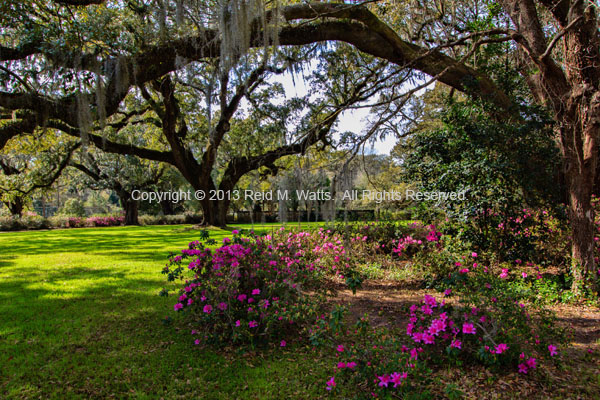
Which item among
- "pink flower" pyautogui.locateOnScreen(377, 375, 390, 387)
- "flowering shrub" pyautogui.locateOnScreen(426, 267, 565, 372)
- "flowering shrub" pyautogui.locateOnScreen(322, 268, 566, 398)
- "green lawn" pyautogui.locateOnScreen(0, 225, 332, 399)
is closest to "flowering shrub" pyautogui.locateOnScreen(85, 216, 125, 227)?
"green lawn" pyautogui.locateOnScreen(0, 225, 332, 399)

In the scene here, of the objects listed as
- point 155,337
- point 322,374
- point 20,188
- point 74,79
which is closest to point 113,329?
point 155,337

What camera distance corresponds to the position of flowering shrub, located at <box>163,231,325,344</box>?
2.95m

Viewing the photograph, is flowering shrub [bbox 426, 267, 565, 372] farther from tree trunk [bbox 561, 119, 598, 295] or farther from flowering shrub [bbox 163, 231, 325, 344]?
tree trunk [bbox 561, 119, 598, 295]

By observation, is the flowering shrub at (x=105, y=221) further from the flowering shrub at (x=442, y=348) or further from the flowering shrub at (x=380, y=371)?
the flowering shrub at (x=380, y=371)

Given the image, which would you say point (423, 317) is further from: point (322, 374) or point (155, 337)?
point (155, 337)

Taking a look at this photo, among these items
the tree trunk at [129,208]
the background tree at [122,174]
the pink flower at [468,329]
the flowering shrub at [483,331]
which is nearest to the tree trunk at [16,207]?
the background tree at [122,174]

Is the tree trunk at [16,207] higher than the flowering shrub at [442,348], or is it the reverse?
the tree trunk at [16,207]

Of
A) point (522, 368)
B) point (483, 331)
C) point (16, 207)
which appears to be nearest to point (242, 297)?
point (483, 331)

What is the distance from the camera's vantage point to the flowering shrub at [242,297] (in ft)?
9.69

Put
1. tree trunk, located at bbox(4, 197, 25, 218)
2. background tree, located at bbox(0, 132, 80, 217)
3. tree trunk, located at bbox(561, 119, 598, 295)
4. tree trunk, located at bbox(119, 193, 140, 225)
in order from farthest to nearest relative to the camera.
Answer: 1. tree trunk, located at bbox(119, 193, 140, 225)
2. tree trunk, located at bbox(4, 197, 25, 218)
3. background tree, located at bbox(0, 132, 80, 217)
4. tree trunk, located at bbox(561, 119, 598, 295)

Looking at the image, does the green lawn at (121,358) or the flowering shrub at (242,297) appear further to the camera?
Result: the flowering shrub at (242,297)

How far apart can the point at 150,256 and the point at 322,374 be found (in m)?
6.51

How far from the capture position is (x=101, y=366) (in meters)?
2.60

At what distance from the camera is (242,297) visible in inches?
120
